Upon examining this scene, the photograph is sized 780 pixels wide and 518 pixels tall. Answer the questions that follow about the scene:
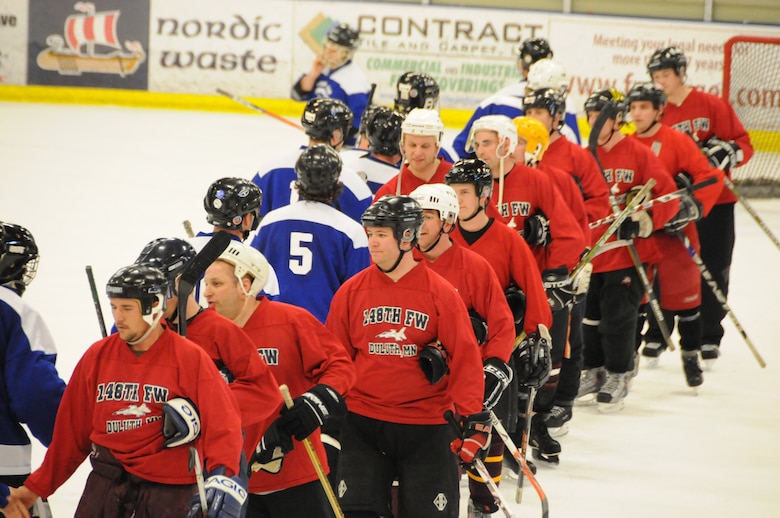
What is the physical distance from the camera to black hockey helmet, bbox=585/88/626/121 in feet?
20.9

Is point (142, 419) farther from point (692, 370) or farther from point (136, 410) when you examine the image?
point (692, 370)

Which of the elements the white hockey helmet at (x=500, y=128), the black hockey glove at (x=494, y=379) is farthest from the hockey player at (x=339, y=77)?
the black hockey glove at (x=494, y=379)

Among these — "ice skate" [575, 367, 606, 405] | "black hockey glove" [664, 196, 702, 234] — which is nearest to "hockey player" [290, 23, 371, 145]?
"black hockey glove" [664, 196, 702, 234]

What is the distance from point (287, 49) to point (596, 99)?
30.4ft

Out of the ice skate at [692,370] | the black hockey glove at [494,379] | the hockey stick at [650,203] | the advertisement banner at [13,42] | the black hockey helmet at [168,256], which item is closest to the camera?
the black hockey helmet at [168,256]

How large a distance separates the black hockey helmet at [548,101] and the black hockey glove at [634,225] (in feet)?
2.65

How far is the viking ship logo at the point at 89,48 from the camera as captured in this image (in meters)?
15.1

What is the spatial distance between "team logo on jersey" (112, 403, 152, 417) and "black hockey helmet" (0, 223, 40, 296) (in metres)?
0.69

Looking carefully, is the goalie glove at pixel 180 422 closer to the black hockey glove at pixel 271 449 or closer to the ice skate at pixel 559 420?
the black hockey glove at pixel 271 449

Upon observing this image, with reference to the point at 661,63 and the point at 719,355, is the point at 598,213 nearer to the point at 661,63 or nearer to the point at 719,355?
the point at 661,63

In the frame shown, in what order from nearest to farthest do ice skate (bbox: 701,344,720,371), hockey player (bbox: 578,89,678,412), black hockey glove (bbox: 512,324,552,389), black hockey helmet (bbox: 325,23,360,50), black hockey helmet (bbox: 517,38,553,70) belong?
1. black hockey glove (bbox: 512,324,552,389)
2. hockey player (bbox: 578,89,678,412)
3. ice skate (bbox: 701,344,720,371)
4. black hockey helmet (bbox: 517,38,553,70)
5. black hockey helmet (bbox: 325,23,360,50)

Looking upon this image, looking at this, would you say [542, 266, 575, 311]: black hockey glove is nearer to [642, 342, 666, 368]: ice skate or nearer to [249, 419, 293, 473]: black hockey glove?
[249, 419, 293, 473]: black hockey glove

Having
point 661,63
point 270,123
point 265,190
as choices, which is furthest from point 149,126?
point 265,190

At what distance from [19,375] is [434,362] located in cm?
133
